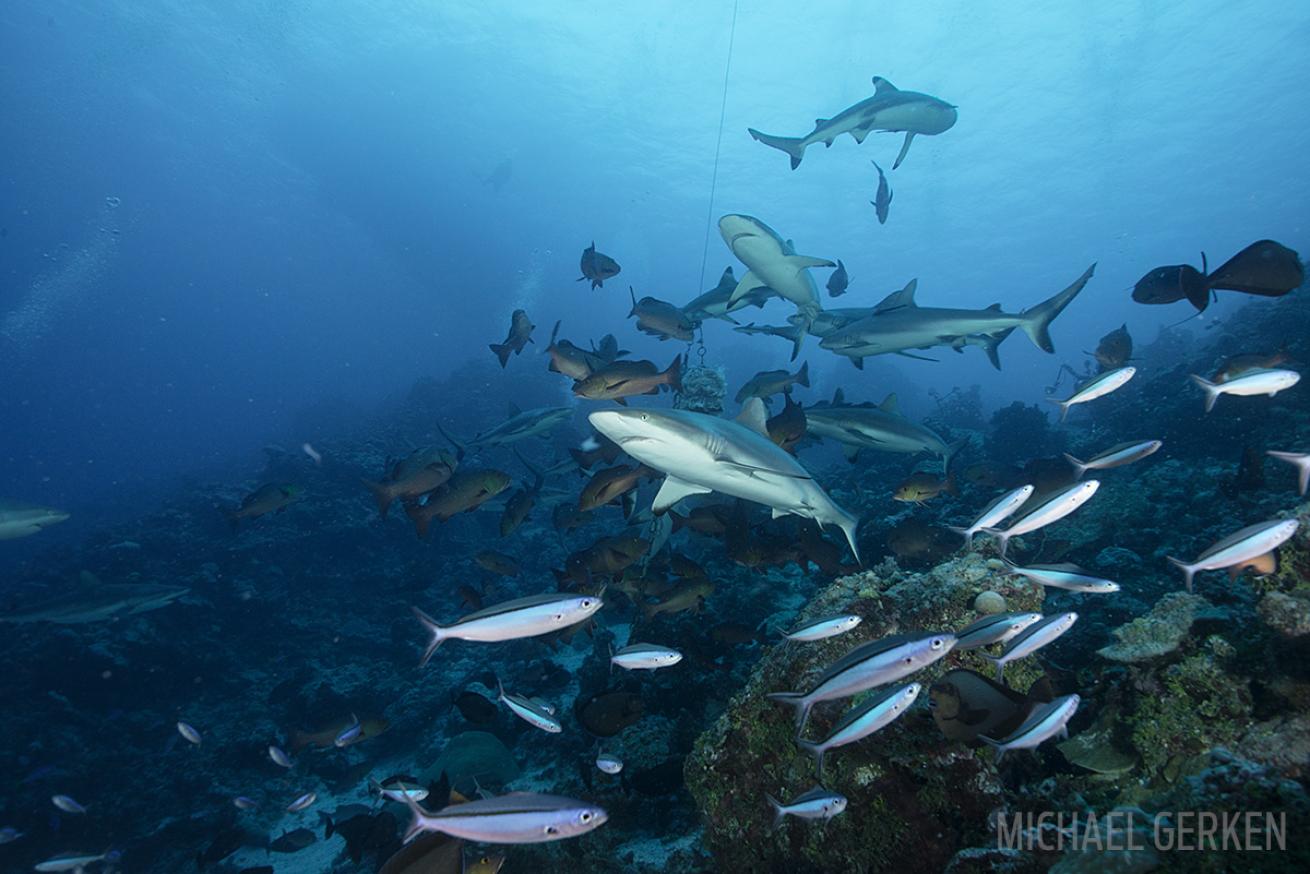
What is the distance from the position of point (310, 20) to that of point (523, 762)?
71.8m

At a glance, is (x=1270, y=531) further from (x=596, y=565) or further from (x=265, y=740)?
(x=265, y=740)

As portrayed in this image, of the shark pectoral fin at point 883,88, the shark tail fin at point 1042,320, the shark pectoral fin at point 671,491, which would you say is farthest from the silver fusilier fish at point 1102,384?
the shark pectoral fin at point 883,88

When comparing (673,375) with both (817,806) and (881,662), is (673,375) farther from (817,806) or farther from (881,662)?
(817,806)

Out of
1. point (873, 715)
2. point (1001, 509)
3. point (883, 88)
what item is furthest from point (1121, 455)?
point (883, 88)

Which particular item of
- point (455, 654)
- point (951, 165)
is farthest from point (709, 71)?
point (455, 654)

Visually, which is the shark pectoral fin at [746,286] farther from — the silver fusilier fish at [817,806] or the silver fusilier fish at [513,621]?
the silver fusilier fish at [817,806]

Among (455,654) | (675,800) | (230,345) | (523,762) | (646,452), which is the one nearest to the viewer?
(646,452)

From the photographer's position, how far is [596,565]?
6152 mm

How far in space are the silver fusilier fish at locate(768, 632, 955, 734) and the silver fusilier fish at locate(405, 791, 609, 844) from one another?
1310 mm

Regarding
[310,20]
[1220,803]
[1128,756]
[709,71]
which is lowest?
[1128,756]

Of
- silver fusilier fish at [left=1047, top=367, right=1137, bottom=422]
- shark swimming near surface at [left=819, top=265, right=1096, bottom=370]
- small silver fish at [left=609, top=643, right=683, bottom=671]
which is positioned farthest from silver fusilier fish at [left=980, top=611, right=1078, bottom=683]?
shark swimming near surface at [left=819, top=265, right=1096, bottom=370]

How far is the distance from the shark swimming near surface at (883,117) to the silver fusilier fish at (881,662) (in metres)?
8.10

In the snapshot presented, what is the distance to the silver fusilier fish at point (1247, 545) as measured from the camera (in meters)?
3.09

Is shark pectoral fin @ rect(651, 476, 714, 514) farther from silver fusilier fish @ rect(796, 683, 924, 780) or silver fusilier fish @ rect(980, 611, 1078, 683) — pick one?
silver fusilier fish @ rect(980, 611, 1078, 683)
